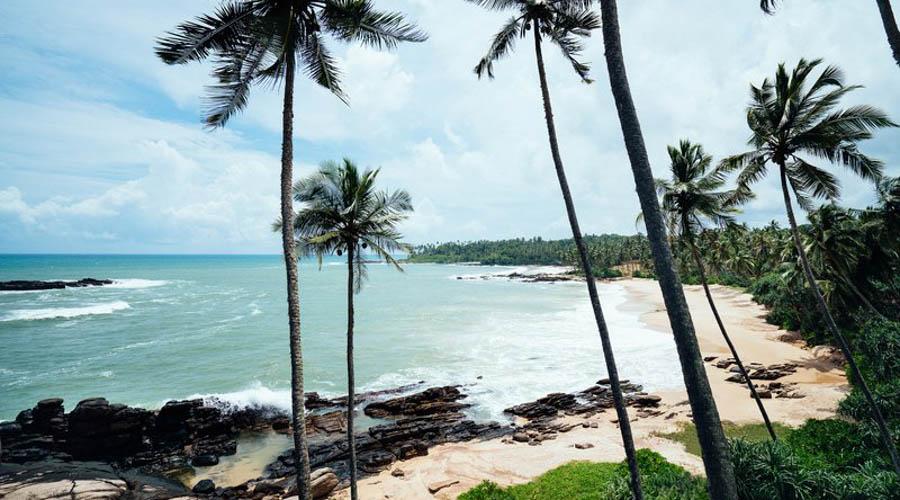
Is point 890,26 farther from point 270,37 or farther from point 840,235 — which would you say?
point 840,235

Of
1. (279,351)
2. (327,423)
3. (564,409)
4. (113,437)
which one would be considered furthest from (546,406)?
(279,351)

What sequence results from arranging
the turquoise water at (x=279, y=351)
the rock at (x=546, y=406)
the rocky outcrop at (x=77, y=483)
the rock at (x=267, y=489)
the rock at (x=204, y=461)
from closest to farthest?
the rocky outcrop at (x=77, y=483), the rock at (x=267, y=489), the rock at (x=204, y=461), the rock at (x=546, y=406), the turquoise water at (x=279, y=351)

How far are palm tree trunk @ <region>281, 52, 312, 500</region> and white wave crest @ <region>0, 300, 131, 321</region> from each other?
51457mm

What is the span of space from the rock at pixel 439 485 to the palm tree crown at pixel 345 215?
7.72 metres

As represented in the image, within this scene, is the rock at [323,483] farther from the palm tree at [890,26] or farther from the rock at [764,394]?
the rock at [764,394]

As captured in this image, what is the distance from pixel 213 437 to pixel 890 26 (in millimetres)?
24136

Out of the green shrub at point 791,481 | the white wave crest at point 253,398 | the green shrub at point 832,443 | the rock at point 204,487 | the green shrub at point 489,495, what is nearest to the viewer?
the green shrub at point 791,481

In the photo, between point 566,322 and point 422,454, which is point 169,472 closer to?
point 422,454

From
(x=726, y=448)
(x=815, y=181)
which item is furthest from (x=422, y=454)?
(x=815, y=181)

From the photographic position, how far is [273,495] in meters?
13.4

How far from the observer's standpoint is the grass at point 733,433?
1464 centimetres

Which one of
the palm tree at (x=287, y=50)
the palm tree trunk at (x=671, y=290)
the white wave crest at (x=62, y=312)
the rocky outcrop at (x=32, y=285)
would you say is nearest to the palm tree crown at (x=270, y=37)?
the palm tree at (x=287, y=50)

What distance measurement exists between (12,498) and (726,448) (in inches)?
629

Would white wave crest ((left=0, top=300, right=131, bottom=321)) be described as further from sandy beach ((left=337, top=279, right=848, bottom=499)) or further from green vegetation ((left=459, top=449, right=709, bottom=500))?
green vegetation ((left=459, top=449, right=709, bottom=500))
